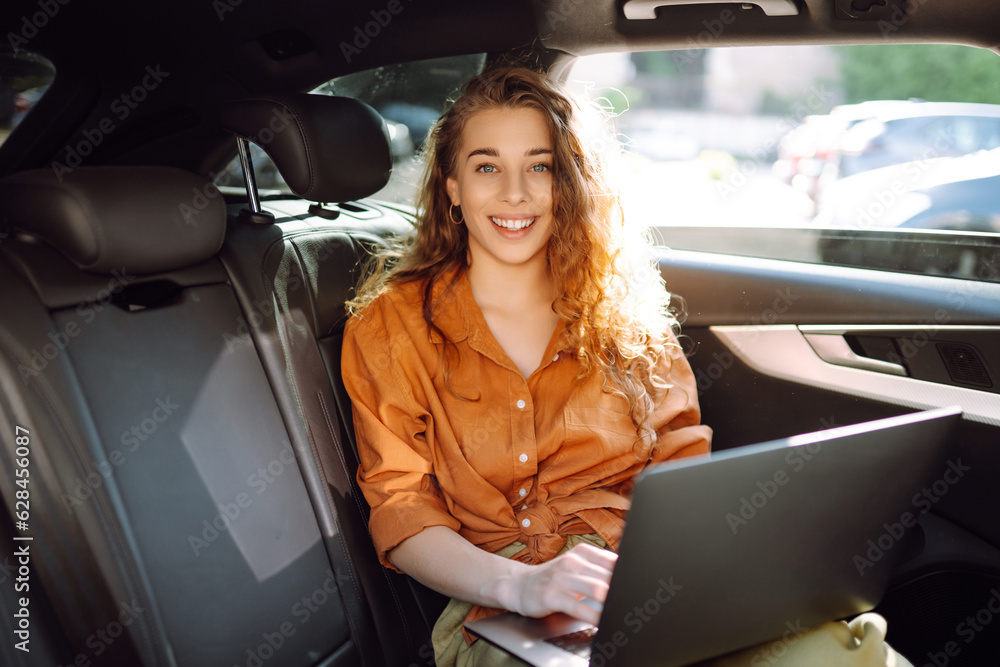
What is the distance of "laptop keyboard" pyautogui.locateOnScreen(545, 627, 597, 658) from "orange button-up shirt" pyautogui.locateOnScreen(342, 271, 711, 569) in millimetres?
331

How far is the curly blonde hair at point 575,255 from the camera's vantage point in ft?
4.93

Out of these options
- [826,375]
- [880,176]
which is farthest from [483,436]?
[880,176]

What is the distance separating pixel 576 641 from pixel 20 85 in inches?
65.2

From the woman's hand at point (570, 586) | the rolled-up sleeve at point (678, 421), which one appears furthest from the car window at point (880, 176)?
the woman's hand at point (570, 586)

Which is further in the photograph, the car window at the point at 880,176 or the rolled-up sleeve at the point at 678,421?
the car window at the point at 880,176

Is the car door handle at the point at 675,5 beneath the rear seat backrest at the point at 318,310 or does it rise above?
above

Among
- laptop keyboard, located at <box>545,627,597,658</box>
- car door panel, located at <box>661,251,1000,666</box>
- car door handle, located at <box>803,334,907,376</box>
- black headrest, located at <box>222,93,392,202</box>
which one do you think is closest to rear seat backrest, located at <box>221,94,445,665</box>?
black headrest, located at <box>222,93,392,202</box>

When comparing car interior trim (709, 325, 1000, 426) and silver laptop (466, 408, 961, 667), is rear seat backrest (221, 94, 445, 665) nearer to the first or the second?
silver laptop (466, 408, 961, 667)

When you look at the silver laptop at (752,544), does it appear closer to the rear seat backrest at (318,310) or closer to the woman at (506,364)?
the woman at (506,364)

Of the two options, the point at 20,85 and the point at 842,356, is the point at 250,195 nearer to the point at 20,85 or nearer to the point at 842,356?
the point at 20,85

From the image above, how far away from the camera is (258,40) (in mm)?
1791

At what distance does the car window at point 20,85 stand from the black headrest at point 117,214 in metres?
0.55

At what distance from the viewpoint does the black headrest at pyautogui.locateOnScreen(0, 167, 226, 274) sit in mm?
1190

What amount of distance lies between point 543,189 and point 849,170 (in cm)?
293
